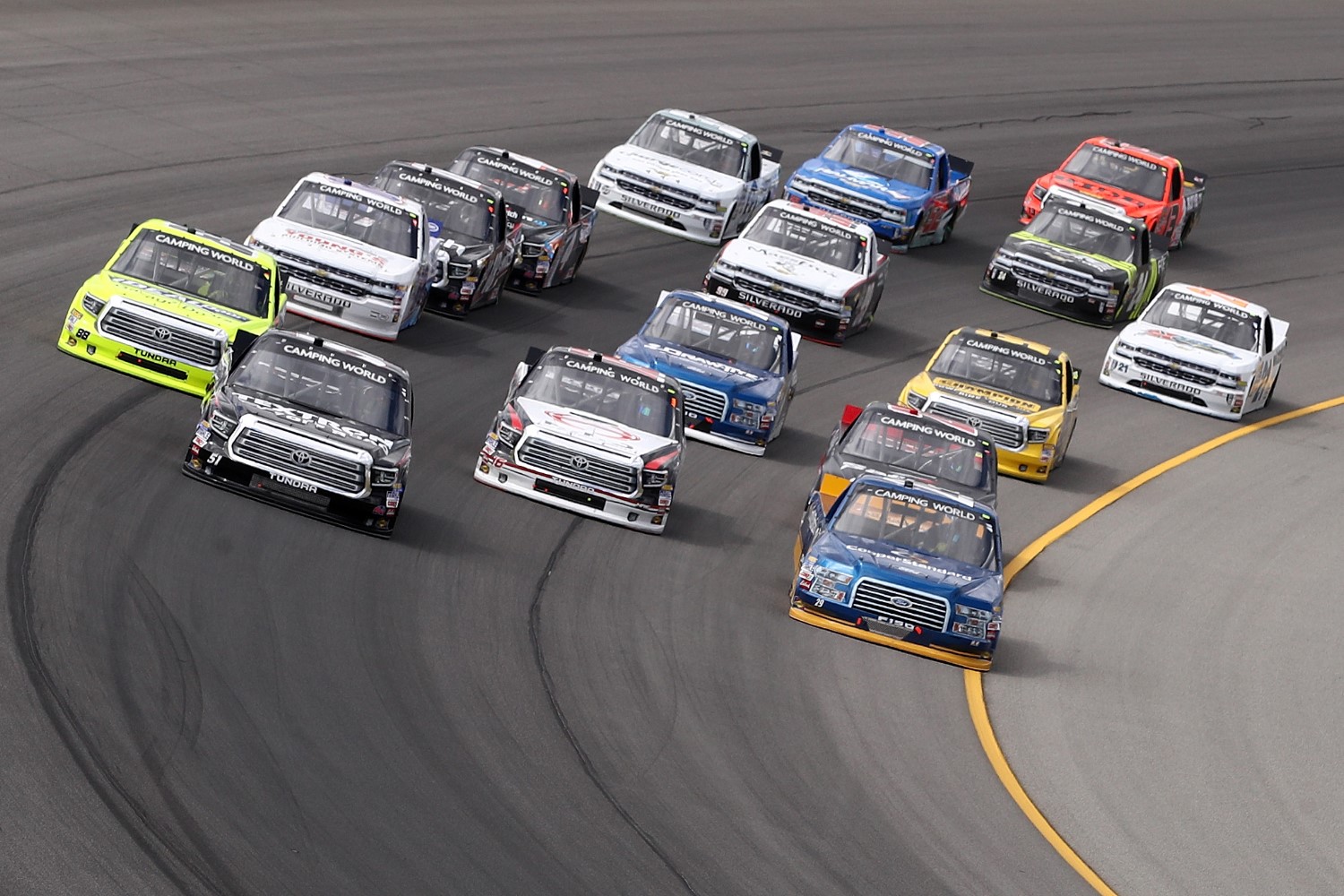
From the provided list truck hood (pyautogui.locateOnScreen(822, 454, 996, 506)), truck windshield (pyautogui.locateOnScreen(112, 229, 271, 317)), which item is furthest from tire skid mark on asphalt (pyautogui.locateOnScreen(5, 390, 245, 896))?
truck hood (pyautogui.locateOnScreen(822, 454, 996, 506))

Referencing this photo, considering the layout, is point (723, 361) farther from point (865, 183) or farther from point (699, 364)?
point (865, 183)

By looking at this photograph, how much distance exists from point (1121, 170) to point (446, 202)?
1538 cm

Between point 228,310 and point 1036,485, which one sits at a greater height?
point 228,310

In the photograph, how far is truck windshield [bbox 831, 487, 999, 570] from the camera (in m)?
21.3

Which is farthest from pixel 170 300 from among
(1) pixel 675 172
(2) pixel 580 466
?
(1) pixel 675 172

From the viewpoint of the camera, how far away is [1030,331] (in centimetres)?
3397

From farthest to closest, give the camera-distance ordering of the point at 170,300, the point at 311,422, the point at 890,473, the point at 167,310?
1. the point at 890,473
2. the point at 170,300
3. the point at 167,310
4. the point at 311,422

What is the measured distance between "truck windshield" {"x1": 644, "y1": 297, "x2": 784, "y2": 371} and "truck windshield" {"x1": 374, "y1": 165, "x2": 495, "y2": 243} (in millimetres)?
3369

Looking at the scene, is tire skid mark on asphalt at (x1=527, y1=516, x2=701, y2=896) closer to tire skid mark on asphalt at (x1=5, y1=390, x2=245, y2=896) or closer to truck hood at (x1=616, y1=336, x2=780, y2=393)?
tire skid mark on asphalt at (x1=5, y1=390, x2=245, y2=896)

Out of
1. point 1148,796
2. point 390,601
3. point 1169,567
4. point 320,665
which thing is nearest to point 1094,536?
point 1169,567

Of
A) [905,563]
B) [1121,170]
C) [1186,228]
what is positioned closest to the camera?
[905,563]

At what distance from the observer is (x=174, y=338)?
2291 cm

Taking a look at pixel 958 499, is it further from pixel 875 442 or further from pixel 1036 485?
pixel 1036 485

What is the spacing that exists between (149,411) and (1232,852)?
11.7 metres
